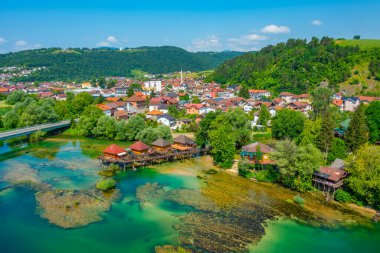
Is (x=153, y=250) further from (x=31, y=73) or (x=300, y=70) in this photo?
(x=31, y=73)

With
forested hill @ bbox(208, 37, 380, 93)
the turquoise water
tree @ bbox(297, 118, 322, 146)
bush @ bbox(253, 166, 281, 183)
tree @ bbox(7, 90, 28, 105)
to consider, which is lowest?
the turquoise water

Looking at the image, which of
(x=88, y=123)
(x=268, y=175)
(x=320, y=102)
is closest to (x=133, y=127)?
(x=88, y=123)

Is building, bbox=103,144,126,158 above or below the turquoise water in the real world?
above

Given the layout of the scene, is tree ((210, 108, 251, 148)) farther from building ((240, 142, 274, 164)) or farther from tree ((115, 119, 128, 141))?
tree ((115, 119, 128, 141))

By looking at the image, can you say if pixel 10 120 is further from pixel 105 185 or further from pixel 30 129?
pixel 105 185

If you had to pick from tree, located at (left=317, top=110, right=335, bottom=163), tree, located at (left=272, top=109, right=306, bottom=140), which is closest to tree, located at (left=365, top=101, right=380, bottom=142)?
tree, located at (left=272, top=109, right=306, bottom=140)

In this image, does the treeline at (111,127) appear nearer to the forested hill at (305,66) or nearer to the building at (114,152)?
the building at (114,152)

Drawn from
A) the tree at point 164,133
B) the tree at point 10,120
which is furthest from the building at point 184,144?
the tree at point 10,120
